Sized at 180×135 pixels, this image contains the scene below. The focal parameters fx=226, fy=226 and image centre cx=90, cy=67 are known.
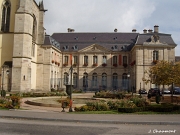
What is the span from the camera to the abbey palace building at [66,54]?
36.2m

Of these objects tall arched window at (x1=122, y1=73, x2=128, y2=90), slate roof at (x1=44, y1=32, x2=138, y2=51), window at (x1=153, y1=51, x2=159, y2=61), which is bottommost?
tall arched window at (x1=122, y1=73, x2=128, y2=90)

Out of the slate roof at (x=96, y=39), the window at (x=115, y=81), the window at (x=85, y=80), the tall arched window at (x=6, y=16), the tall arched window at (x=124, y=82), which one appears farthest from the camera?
the slate roof at (x=96, y=39)

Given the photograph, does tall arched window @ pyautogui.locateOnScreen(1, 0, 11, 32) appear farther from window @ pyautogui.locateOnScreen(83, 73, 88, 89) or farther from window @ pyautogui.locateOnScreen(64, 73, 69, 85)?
window @ pyautogui.locateOnScreen(83, 73, 88, 89)

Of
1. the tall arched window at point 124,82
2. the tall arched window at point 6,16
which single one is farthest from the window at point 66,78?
the tall arched window at point 6,16

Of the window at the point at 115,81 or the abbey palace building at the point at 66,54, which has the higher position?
the abbey palace building at the point at 66,54

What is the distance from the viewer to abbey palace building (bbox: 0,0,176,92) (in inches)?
1423

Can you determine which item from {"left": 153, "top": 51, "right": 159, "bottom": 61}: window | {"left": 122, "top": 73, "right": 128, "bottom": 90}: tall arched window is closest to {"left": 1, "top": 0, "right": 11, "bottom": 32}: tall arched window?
{"left": 122, "top": 73, "right": 128, "bottom": 90}: tall arched window

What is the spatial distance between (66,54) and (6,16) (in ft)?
69.3

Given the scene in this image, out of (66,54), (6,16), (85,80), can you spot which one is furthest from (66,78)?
(6,16)

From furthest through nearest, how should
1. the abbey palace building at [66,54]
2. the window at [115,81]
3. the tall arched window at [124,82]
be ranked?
the window at [115,81]
the tall arched window at [124,82]
the abbey palace building at [66,54]

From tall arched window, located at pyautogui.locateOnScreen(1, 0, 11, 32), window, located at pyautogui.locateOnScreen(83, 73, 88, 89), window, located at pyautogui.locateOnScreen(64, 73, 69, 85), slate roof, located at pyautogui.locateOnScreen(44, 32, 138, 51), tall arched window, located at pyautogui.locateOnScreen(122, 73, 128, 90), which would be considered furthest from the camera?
slate roof, located at pyautogui.locateOnScreen(44, 32, 138, 51)

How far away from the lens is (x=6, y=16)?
1500 inches

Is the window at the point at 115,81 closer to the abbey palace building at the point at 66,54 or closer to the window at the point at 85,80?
the abbey palace building at the point at 66,54

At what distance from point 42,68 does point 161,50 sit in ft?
80.4
